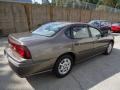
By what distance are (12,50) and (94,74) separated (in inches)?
94.6

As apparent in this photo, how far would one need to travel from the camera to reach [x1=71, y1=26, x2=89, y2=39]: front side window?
13.8 ft

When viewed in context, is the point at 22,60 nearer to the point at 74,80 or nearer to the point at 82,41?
the point at 74,80

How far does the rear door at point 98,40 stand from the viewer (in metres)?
4.96

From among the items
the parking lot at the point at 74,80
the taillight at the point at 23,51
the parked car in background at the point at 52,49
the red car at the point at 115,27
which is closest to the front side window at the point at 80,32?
the parked car in background at the point at 52,49

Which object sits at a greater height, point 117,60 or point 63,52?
point 63,52

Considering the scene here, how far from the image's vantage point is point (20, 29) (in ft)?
36.2

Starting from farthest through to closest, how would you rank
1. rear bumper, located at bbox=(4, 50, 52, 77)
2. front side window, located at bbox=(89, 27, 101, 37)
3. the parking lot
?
1. front side window, located at bbox=(89, 27, 101, 37)
2. the parking lot
3. rear bumper, located at bbox=(4, 50, 52, 77)

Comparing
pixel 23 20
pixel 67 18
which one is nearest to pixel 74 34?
pixel 23 20

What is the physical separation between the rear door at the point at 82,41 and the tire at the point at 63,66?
353mm

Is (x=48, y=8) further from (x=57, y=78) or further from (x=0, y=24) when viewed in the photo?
(x=57, y=78)

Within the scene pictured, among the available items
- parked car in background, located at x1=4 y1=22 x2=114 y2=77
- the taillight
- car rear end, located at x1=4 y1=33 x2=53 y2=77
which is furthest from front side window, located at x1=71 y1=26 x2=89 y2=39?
the taillight

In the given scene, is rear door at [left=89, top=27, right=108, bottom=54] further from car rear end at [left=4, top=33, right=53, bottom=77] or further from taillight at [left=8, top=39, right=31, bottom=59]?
taillight at [left=8, top=39, right=31, bottom=59]

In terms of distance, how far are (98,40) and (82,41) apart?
1057 millimetres

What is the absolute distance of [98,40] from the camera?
5133 mm
